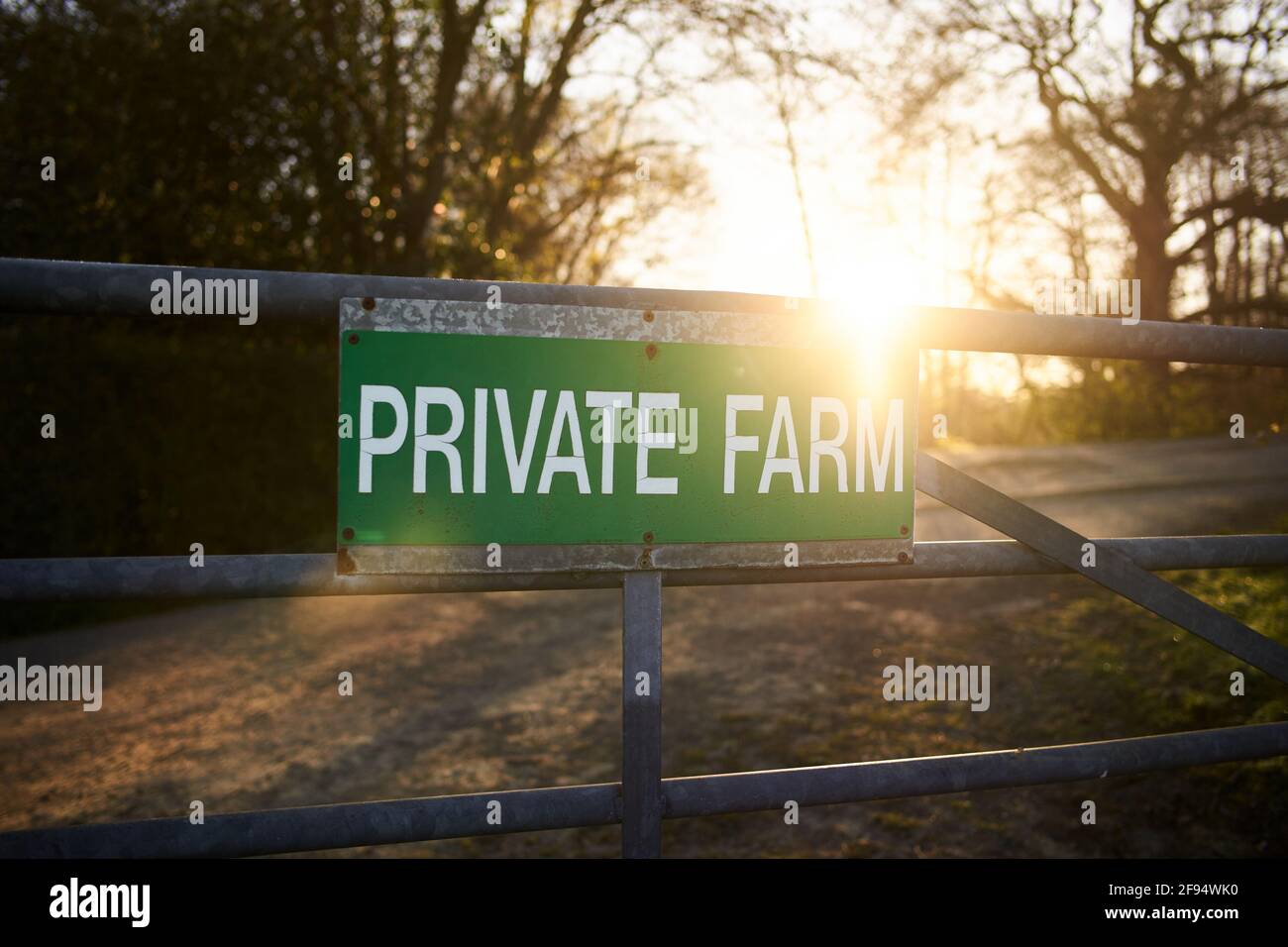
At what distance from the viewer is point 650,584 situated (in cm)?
182

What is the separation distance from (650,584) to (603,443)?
284 mm

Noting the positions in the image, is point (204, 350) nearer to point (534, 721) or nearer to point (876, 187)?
point (534, 721)

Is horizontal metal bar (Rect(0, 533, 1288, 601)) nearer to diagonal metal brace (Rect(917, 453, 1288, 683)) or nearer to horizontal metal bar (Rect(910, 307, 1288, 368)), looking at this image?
diagonal metal brace (Rect(917, 453, 1288, 683))

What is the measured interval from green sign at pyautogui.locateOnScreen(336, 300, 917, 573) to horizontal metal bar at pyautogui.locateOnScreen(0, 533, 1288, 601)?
0.04 metres

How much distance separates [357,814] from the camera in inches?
66.8

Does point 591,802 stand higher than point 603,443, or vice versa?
point 603,443

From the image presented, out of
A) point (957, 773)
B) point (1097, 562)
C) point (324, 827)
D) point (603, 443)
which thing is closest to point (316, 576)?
point (324, 827)

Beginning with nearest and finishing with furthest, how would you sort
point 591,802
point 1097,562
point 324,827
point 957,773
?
1. point 324,827
2. point 591,802
3. point 957,773
4. point 1097,562

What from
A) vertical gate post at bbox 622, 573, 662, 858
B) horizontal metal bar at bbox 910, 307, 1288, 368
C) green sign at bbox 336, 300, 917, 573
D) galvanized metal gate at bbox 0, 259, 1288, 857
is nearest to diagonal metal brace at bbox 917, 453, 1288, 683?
galvanized metal gate at bbox 0, 259, 1288, 857

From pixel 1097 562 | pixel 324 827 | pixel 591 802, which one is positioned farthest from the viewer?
Result: pixel 1097 562

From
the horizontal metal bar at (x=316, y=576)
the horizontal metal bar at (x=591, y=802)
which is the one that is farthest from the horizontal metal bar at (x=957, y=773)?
the horizontal metal bar at (x=316, y=576)

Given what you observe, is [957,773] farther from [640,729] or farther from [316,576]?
[316,576]

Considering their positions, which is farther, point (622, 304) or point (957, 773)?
point (957, 773)

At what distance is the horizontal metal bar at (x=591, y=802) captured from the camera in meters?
1.61
